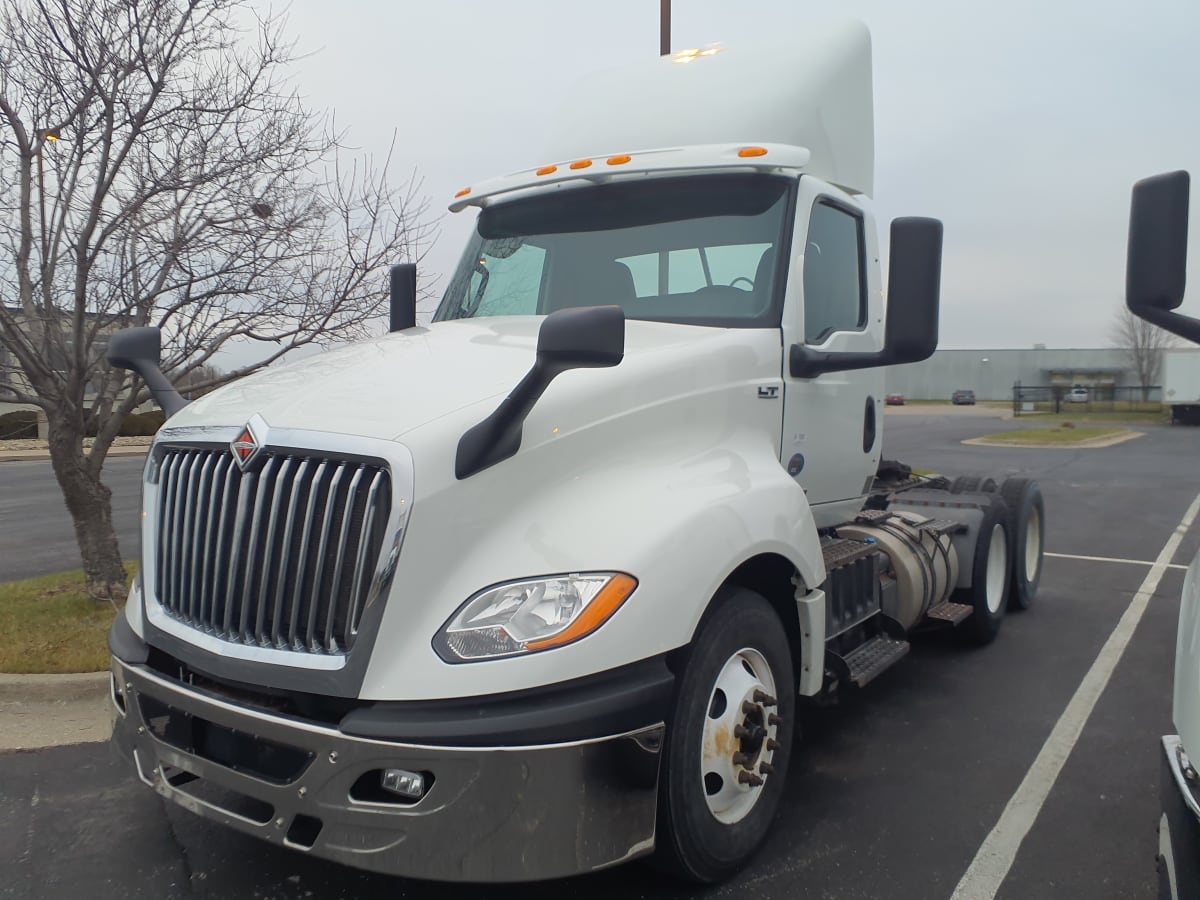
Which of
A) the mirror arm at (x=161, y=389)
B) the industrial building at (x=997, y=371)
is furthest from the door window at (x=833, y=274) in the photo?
the industrial building at (x=997, y=371)

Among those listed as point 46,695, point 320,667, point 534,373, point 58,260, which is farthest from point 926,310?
point 58,260

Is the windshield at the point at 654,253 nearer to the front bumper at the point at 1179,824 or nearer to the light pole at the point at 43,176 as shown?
the front bumper at the point at 1179,824

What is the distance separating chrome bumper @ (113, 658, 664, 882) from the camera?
2.51 metres

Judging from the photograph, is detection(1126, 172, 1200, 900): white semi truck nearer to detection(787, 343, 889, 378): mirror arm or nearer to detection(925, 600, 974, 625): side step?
detection(787, 343, 889, 378): mirror arm

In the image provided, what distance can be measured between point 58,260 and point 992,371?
300 feet

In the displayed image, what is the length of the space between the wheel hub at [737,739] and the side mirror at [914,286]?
4.36ft

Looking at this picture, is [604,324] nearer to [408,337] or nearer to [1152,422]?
[408,337]

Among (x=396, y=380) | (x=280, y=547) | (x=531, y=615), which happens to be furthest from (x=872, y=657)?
(x=280, y=547)

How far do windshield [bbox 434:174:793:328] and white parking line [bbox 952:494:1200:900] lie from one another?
220cm

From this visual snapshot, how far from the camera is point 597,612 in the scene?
2648mm

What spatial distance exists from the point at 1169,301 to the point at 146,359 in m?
3.76

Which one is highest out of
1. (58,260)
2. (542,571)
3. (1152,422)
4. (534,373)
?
(58,260)

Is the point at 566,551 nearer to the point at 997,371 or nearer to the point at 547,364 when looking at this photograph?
the point at 547,364

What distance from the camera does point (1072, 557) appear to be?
967 centimetres
